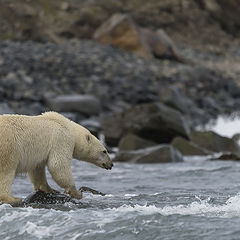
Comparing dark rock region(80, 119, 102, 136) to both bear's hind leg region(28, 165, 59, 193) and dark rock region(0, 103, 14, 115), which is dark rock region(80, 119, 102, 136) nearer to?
dark rock region(0, 103, 14, 115)

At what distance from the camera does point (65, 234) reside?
754 centimetres

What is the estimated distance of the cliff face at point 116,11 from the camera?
128 ft

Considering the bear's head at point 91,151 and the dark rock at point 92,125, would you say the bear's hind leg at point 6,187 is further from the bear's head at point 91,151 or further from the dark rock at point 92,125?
the dark rock at point 92,125

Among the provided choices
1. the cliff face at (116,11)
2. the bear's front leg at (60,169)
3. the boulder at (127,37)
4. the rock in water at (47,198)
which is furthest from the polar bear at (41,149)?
the cliff face at (116,11)

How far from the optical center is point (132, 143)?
19047mm

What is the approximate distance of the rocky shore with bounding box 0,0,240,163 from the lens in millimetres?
20031

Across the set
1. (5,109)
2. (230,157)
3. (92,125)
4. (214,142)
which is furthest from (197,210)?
(5,109)

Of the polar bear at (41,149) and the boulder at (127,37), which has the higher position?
the polar bear at (41,149)

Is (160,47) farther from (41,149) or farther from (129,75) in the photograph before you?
(41,149)

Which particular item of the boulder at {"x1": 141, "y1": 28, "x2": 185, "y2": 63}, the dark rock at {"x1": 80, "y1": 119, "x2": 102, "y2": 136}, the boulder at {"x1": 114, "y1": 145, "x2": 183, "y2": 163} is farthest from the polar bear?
the boulder at {"x1": 141, "y1": 28, "x2": 185, "y2": 63}

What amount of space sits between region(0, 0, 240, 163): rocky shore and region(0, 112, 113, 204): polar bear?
6.96 meters

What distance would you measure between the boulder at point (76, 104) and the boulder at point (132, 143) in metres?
5.18

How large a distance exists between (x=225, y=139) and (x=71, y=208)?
36.4ft

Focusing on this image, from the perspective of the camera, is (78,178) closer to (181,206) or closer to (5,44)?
(181,206)
